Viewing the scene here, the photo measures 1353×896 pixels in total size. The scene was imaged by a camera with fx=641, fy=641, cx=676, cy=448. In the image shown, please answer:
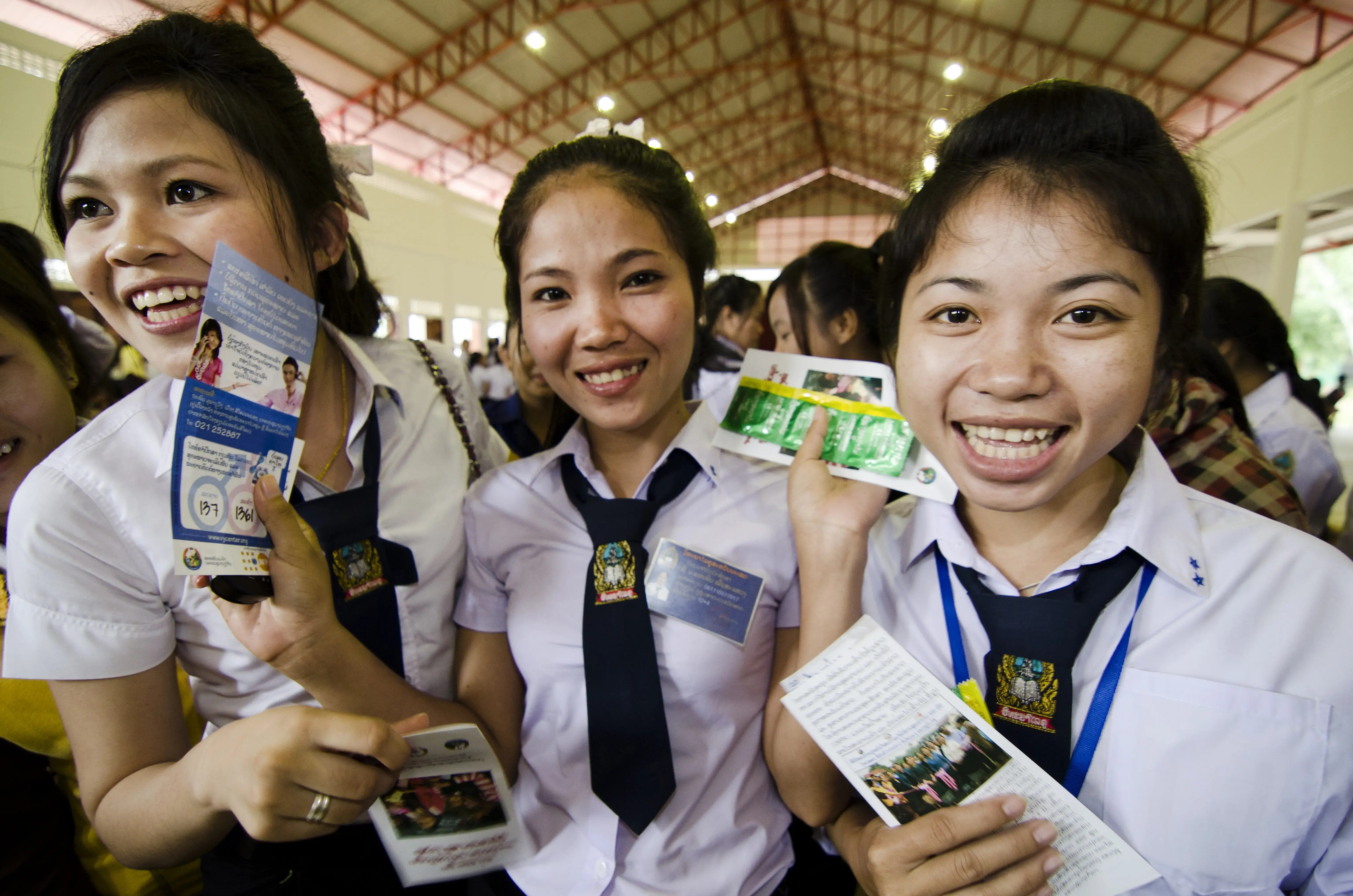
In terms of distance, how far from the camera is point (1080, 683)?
98 cm

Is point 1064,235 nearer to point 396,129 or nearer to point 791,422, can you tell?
point 791,422

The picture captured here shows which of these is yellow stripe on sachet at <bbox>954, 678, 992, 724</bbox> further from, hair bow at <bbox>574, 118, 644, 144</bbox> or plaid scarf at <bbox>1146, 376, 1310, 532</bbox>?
hair bow at <bbox>574, 118, 644, 144</bbox>

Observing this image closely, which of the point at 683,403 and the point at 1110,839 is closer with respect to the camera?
the point at 1110,839

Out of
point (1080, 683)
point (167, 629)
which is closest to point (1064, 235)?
point (1080, 683)

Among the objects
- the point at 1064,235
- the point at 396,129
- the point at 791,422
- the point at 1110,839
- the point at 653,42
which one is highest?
the point at 653,42

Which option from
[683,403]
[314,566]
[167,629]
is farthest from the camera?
[683,403]

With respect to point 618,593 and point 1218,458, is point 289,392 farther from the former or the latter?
point 1218,458

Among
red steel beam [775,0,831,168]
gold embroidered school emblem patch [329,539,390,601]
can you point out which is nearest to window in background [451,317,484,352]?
red steel beam [775,0,831,168]

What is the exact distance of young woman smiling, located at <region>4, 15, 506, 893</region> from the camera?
2.84ft

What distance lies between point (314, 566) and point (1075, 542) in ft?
3.95

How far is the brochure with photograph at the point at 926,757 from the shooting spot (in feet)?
2.78

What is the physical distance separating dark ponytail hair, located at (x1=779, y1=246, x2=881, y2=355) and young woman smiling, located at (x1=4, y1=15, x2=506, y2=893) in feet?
5.82

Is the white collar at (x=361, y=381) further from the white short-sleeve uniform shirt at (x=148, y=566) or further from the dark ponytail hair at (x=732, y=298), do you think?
the dark ponytail hair at (x=732, y=298)

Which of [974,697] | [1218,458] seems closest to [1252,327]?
[1218,458]
